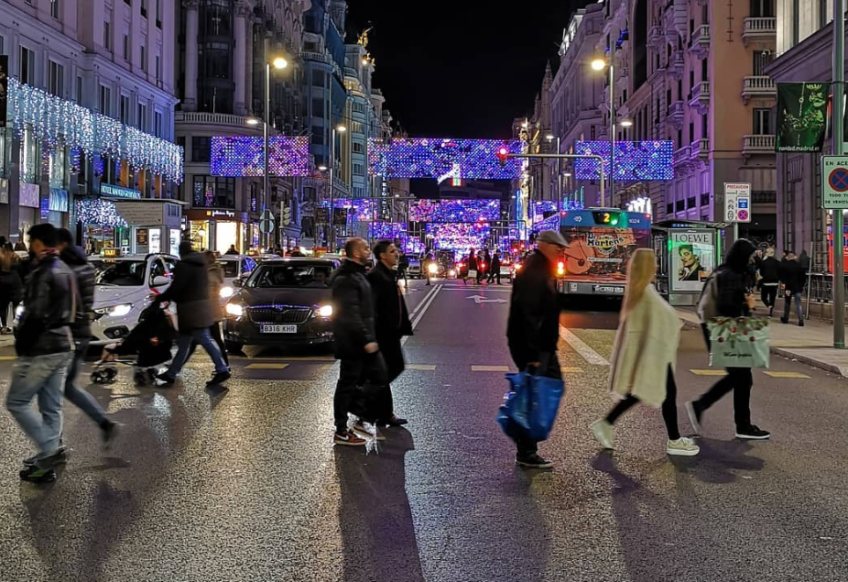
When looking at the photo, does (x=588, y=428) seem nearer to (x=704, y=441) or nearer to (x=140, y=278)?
(x=704, y=441)

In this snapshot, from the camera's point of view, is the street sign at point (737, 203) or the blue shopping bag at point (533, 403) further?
the street sign at point (737, 203)

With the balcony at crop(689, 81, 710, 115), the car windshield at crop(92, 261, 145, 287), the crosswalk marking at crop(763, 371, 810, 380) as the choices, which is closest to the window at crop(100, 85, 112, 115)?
the car windshield at crop(92, 261, 145, 287)

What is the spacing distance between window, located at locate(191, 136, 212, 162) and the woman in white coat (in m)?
56.3

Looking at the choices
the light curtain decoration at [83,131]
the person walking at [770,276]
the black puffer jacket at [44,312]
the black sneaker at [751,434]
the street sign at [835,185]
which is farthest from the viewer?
the light curtain decoration at [83,131]

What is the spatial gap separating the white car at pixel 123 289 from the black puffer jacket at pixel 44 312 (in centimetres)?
672

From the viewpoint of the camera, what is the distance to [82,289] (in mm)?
6922

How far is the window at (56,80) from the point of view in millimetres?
37562

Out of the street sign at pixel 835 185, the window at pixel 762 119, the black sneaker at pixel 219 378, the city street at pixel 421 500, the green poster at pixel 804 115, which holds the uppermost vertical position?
the window at pixel 762 119

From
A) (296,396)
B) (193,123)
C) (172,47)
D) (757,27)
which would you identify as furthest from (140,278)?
(193,123)

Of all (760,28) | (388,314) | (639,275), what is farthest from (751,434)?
(760,28)

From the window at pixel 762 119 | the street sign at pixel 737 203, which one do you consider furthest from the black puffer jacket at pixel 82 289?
the window at pixel 762 119

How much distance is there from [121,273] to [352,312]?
9606 millimetres

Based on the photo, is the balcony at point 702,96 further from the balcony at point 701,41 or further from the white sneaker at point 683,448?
the white sneaker at point 683,448

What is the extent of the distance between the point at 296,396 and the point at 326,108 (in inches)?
3382
